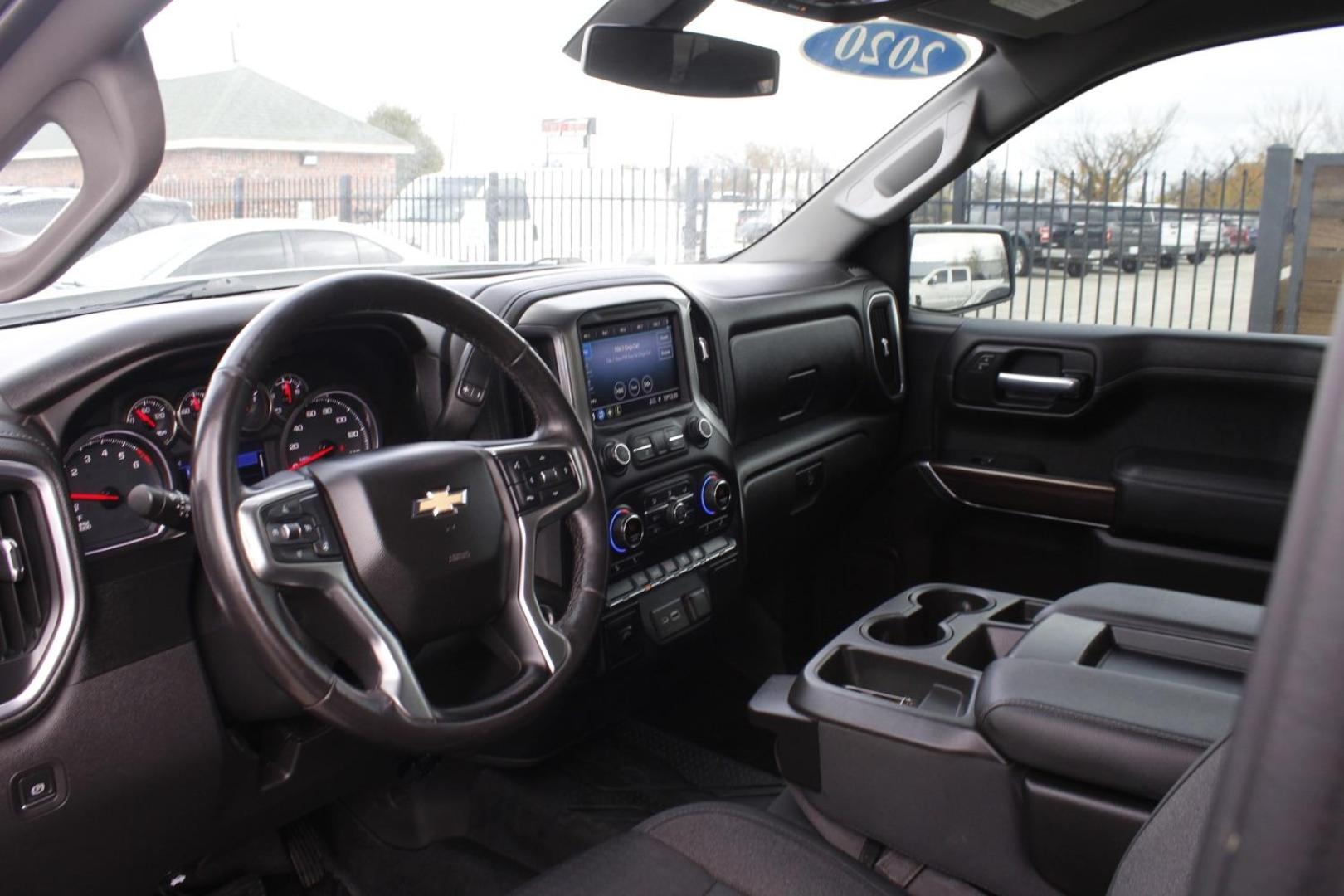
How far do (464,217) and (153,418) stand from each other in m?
2.13

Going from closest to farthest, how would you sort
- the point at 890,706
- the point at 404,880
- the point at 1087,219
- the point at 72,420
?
the point at 72,420
the point at 890,706
the point at 404,880
the point at 1087,219

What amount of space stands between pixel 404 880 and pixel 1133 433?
6.31ft

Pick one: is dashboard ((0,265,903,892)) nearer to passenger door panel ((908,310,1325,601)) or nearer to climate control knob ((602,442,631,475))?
climate control knob ((602,442,631,475))

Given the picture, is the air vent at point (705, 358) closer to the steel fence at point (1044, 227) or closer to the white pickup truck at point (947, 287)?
the steel fence at point (1044, 227)

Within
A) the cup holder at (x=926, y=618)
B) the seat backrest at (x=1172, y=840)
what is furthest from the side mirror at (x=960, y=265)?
the seat backrest at (x=1172, y=840)

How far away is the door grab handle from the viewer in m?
2.88

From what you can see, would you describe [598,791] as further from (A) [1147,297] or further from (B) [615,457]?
(A) [1147,297]

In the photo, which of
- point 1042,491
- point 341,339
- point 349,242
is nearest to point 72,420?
point 341,339

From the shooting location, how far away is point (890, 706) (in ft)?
5.62

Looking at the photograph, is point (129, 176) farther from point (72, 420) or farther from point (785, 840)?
point (785, 840)

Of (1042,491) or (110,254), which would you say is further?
(1042,491)

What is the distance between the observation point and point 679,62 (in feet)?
7.07

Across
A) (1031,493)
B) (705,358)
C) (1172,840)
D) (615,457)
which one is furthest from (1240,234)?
(1172,840)

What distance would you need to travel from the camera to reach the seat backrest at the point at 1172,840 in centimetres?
84
